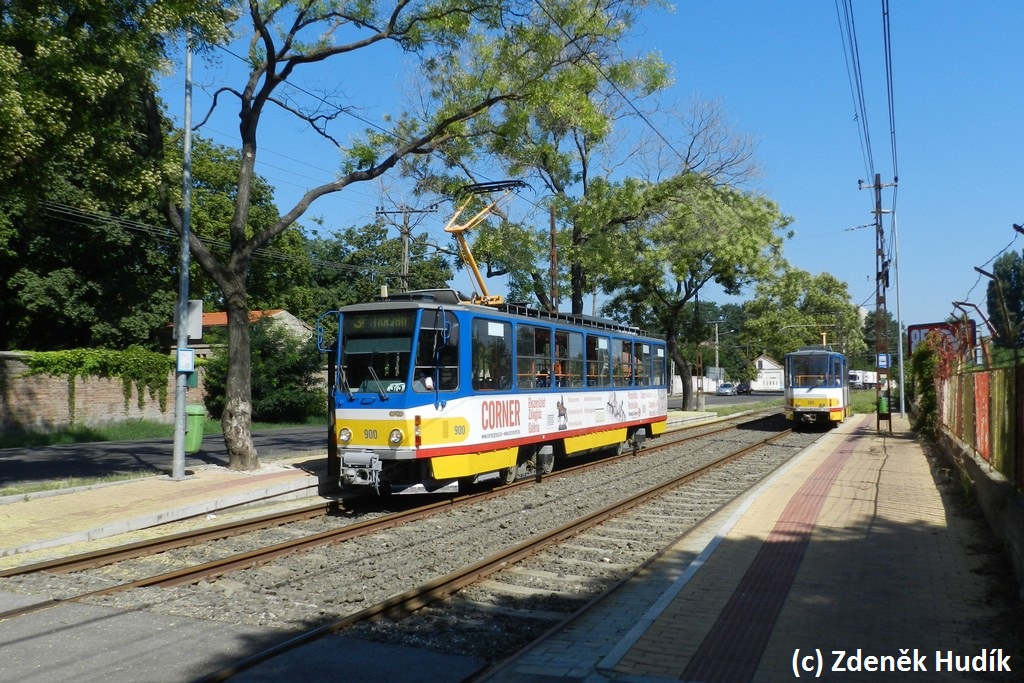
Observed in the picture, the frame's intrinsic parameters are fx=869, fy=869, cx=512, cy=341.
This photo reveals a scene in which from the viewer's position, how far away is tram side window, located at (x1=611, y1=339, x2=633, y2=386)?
20.2 m

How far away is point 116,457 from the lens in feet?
68.3

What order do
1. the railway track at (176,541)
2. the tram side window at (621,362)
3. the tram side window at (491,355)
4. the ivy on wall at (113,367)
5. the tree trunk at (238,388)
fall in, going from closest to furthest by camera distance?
the railway track at (176,541)
the tram side window at (491,355)
the tree trunk at (238,388)
the tram side window at (621,362)
the ivy on wall at (113,367)

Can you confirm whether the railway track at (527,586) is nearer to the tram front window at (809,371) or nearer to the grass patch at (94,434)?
the tram front window at (809,371)

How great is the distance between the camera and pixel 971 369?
1382 cm

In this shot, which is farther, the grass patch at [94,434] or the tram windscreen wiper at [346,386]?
the grass patch at [94,434]

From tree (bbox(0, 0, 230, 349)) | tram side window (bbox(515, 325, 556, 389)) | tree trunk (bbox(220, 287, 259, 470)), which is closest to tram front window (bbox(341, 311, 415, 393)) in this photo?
tram side window (bbox(515, 325, 556, 389))

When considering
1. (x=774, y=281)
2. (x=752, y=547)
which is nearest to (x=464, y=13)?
(x=752, y=547)

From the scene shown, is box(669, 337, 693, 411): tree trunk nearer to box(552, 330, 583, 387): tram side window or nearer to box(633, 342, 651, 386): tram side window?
box(633, 342, 651, 386): tram side window

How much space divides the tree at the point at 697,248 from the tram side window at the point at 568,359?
1025 cm

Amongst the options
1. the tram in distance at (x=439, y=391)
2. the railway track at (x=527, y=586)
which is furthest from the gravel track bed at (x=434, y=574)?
the tram in distance at (x=439, y=391)

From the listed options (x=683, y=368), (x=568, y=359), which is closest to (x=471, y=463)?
(x=568, y=359)

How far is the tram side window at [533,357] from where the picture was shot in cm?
1508

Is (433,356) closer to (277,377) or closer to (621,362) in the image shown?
(621,362)

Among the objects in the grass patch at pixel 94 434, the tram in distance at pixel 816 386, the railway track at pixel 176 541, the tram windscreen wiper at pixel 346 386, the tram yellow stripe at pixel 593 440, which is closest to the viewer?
the railway track at pixel 176 541
